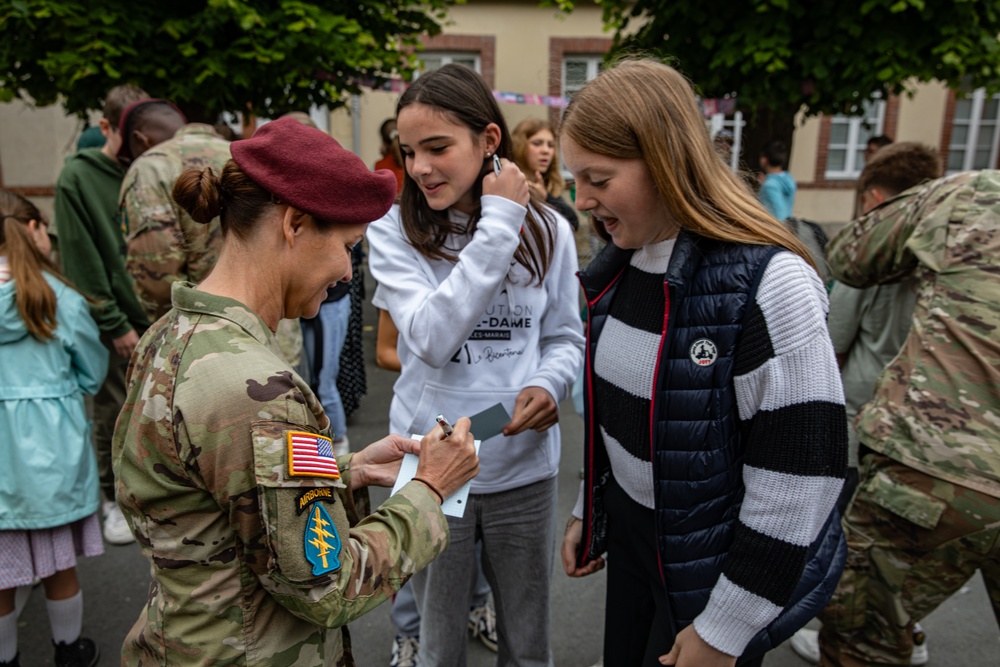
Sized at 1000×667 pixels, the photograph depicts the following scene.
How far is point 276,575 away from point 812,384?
1019mm

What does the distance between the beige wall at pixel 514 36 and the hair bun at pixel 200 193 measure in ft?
38.6

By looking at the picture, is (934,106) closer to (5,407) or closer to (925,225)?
(925,225)

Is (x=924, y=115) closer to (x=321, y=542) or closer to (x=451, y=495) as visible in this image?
(x=451, y=495)

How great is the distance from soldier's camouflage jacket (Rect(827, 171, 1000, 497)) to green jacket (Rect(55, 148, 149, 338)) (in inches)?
135

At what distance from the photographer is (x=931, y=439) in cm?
197

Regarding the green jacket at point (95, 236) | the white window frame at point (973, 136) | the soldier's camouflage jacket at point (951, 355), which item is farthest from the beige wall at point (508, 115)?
the soldier's camouflage jacket at point (951, 355)

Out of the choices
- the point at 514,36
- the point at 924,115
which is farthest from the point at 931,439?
the point at 924,115

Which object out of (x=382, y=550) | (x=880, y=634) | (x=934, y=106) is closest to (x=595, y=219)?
(x=382, y=550)

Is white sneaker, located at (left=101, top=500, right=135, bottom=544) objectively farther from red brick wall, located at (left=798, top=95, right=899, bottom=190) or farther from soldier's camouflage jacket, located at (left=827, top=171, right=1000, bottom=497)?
red brick wall, located at (left=798, top=95, right=899, bottom=190)

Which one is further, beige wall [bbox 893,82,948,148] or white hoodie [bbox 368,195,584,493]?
beige wall [bbox 893,82,948,148]

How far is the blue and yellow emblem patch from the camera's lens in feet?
3.71

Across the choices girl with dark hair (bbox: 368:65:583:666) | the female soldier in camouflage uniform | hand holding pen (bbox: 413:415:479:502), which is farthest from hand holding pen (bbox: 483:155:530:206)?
hand holding pen (bbox: 413:415:479:502)

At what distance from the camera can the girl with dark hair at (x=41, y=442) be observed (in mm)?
2547

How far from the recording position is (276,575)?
116 centimetres
